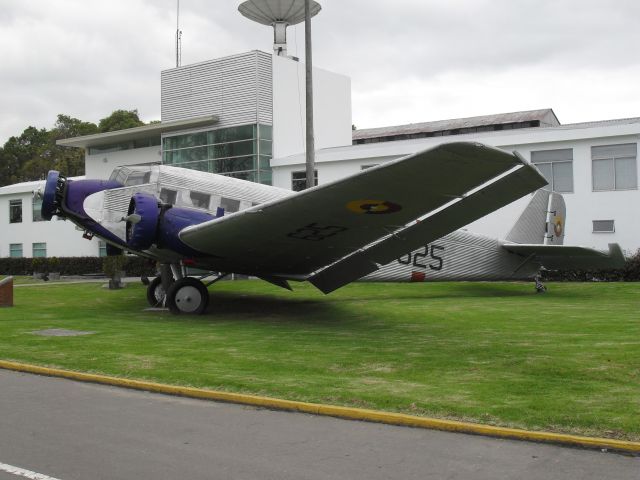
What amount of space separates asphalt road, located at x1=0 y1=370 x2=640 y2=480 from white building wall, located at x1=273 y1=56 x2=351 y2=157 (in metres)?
31.8

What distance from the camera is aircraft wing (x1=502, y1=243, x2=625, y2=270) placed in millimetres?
18781

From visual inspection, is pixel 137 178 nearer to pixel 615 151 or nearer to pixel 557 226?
pixel 557 226

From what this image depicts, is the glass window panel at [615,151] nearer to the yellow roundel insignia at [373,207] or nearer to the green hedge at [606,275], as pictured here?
the green hedge at [606,275]

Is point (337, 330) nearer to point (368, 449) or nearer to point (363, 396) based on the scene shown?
point (363, 396)

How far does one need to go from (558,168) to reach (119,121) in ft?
175

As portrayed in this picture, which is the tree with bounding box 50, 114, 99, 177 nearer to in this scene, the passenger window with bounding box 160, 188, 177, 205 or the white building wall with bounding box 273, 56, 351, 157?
the white building wall with bounding box 273, 56, 351, 157

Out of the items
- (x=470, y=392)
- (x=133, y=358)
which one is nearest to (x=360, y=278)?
(x=133, y=358)

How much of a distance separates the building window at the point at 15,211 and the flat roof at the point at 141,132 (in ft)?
24.3

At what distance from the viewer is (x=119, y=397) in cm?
799

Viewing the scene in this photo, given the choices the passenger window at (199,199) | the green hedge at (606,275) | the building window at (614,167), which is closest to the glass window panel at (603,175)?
A: the building window at (614,167)

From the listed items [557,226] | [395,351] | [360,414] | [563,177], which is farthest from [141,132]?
[360,414]

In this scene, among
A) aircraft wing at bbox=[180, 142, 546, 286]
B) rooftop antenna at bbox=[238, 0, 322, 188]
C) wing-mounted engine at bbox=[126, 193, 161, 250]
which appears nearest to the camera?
aircraft wing at bbox=[180, 142, 546, 286]

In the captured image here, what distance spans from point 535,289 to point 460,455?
17236 millimetres

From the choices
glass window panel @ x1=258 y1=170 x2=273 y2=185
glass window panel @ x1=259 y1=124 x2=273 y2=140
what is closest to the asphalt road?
glass window panel @ x1=258 y1=170 x2=273 y2=185
